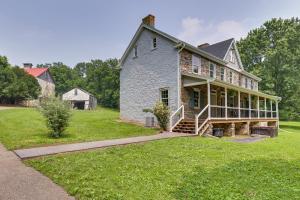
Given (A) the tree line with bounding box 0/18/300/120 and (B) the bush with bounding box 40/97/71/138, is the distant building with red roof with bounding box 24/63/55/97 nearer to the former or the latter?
(A) the tree line with bounding box 0/18/300/120

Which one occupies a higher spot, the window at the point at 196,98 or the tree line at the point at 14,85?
the tree line at the point at 14,85

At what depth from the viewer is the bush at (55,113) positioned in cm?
1095

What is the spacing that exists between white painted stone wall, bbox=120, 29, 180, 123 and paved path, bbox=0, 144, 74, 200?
470 inches

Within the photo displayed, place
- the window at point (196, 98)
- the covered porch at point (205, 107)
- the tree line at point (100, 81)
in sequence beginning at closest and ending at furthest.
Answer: the covered porch at point (205, 107) < the window at point (196, 98) < the tree line at point (100, 81)

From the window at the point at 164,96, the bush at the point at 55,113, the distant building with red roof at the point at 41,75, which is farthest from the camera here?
the distant building with red roof at the point at 41,75

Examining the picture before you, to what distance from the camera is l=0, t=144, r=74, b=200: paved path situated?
4.41 m

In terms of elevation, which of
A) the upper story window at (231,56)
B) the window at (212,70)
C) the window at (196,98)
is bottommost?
the window at (196,98)

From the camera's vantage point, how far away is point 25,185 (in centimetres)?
498

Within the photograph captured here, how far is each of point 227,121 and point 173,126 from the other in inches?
161

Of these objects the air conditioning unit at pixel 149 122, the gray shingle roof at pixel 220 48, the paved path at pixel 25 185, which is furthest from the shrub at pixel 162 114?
the gray shingle roof at pixel 220 48

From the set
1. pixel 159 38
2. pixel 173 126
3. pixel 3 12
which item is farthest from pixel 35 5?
pixel 173 126

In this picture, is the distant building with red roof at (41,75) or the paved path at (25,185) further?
the distant building with red roof at (41,75)

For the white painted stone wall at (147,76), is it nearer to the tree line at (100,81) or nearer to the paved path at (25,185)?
the paved path at (25,185)

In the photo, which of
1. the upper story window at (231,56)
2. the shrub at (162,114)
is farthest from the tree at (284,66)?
the shrub at (162,114)
